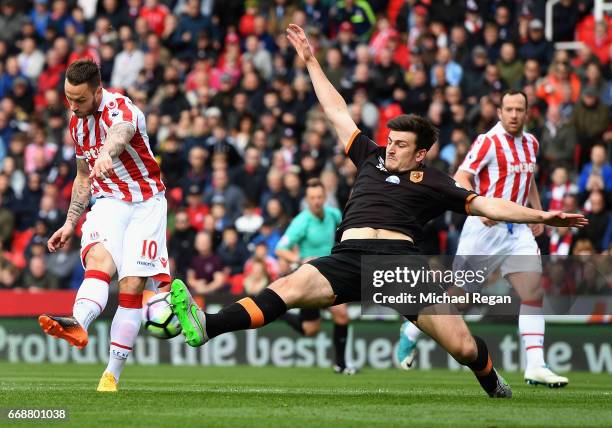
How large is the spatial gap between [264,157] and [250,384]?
8.98 m

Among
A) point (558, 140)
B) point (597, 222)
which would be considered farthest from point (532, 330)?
point (558, 140)

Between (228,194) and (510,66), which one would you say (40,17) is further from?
(510,66)

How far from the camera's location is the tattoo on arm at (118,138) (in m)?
9.62

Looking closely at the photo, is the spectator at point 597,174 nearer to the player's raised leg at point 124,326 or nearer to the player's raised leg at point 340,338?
the player's raised leg at point 340,338

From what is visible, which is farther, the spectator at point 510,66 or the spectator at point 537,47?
the spectator at point 537,47

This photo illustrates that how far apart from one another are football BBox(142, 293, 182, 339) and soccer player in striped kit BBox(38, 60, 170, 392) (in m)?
1.16

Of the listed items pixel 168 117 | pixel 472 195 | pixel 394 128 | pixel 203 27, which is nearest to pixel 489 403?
pixel 472 195

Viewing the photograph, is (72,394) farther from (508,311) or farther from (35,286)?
(35,286)

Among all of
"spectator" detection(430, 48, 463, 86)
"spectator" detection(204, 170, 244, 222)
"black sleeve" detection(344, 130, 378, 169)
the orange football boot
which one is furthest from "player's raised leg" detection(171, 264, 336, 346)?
"spectator" detection(430, 48, 463, 86)

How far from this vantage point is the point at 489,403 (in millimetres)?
9180

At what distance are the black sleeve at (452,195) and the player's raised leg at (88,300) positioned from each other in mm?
2655

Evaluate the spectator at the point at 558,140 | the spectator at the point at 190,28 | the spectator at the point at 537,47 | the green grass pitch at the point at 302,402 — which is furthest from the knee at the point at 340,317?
the spectator at the point at 190,28

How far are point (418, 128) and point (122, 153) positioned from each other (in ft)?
8.00

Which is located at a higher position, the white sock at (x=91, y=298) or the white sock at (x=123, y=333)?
the white sock at (x=91, y=298)
